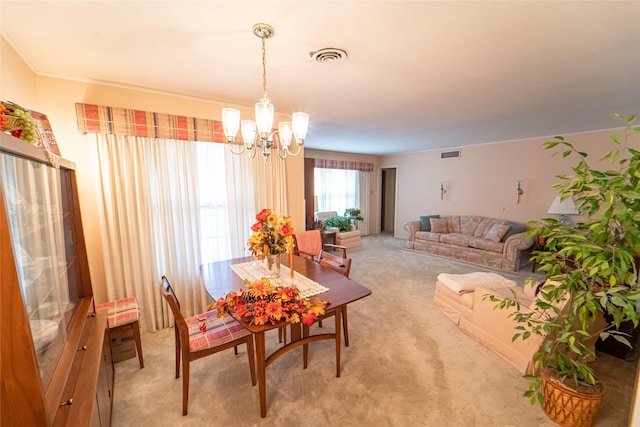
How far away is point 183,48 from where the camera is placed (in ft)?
5.63

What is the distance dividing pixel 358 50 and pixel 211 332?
2.25 m

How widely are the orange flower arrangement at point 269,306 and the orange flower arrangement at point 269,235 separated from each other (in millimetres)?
336

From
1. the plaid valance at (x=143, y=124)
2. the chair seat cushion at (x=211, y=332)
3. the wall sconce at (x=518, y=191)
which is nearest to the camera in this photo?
the chair seat cushion at (x=211, y=332)

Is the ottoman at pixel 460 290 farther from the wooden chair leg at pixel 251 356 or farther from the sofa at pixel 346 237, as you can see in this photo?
the sofa at pixel 346 237

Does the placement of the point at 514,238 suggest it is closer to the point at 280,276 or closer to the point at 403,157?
the point at 403,157

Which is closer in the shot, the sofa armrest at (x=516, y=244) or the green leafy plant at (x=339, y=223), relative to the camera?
the sofa armrest at (x=516, y=244)

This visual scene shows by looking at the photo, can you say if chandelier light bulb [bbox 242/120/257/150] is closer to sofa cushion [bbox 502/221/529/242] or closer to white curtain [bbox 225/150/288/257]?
white curtain [bbox 225/150/288/257]

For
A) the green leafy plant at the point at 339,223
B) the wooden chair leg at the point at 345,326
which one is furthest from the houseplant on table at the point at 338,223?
the wooden chair leg at the point at 345,326

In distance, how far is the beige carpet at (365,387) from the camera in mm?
1637

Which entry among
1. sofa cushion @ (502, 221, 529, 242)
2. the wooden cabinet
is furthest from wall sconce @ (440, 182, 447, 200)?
the wooden cabinet

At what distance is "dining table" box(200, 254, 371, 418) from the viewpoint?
1609 millimetres

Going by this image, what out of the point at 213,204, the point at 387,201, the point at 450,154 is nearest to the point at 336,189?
the point at 387,201

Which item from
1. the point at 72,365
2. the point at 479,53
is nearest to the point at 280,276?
the point at 72,365

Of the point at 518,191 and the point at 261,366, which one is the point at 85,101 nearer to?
the point at 261,366
